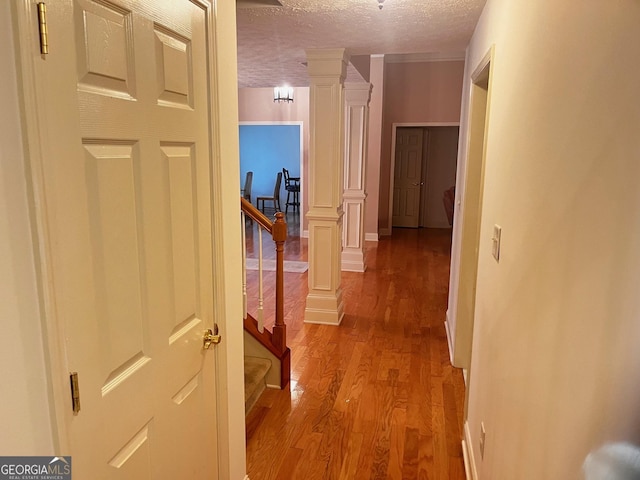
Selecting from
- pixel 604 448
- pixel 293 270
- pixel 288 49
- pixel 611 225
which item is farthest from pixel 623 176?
pixel 293 270

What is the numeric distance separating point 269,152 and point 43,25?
10.9m

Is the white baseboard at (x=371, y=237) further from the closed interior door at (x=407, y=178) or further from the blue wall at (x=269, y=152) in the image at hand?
the blue wall at (x=269, y=152)

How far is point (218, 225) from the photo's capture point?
166 cm

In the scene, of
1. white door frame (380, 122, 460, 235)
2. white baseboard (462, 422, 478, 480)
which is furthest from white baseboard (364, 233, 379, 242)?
white baseboard (462, 422, 478, 480)

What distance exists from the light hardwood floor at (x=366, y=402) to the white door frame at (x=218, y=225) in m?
0.52

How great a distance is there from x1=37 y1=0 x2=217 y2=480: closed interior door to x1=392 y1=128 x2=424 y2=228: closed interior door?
8021 millimetres

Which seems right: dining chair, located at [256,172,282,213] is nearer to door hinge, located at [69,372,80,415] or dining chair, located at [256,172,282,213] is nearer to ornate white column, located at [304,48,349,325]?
ornate white column, located at [304,48,349,325]

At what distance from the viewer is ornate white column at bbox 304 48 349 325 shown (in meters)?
3.95

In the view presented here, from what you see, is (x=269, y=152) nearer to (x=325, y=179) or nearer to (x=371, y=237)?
(x=371, y=237)

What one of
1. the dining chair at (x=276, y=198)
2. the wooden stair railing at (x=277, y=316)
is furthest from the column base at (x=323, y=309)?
the dining chair at (x=276, y=198)

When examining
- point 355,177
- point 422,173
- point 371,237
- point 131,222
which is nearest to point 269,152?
point 422,173

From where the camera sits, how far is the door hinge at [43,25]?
0.87m

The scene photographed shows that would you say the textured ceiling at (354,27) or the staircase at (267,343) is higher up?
the textured ceiling at (354,27)

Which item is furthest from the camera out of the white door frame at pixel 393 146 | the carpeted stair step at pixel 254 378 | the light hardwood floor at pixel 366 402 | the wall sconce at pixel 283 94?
the white door frame at pixel 393 146
